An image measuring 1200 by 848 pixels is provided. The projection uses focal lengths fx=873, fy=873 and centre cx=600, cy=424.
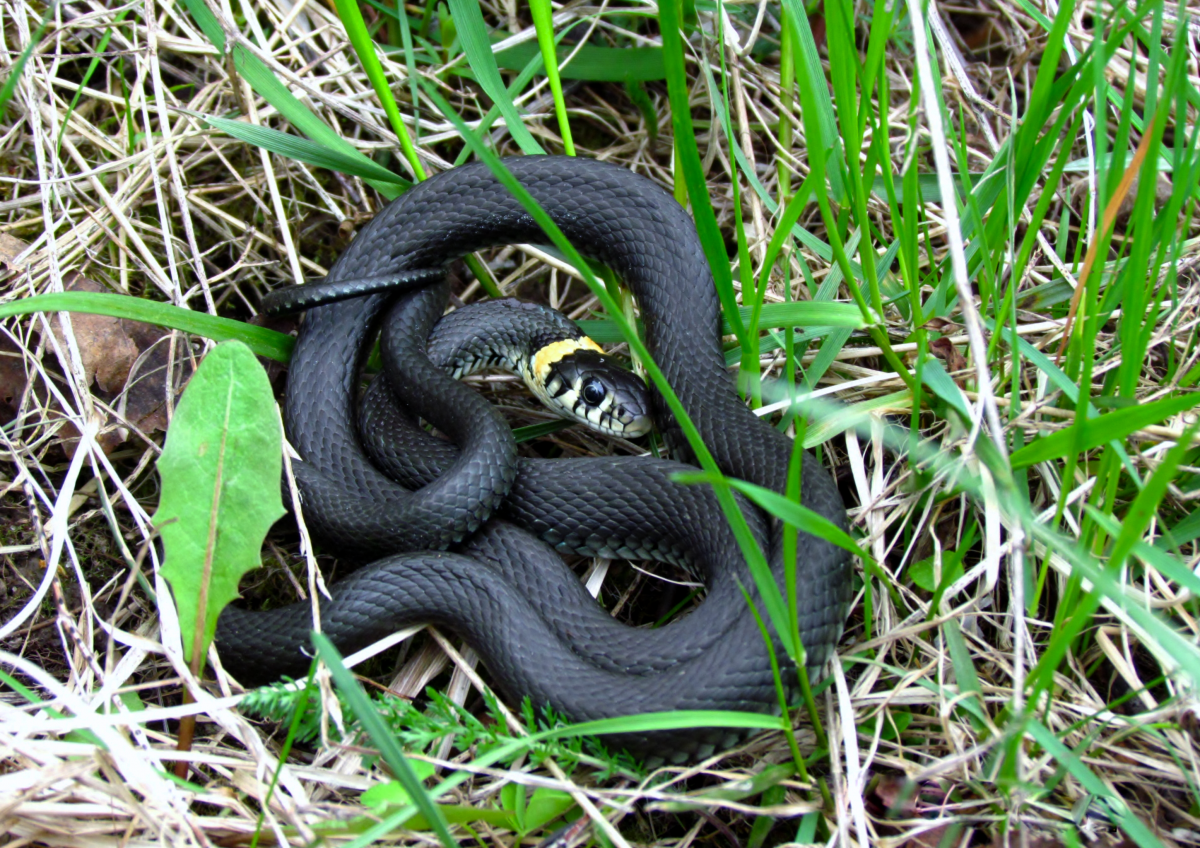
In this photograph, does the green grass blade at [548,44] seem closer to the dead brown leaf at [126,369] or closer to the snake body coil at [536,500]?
the snake body coil at [536,500]

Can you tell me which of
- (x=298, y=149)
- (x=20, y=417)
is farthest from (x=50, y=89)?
(x=20, y=417)

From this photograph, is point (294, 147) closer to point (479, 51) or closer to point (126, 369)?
point (479, 51)

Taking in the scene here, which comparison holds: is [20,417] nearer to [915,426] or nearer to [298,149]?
[298,149]

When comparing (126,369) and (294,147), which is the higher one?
(294,147)

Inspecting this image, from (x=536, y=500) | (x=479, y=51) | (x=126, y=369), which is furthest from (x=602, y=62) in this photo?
(x=126, y=369)

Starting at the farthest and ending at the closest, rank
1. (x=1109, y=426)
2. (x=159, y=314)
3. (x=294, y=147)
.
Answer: (x=294, y=147) → (x=159, y=314) → (x=1109, y=426)

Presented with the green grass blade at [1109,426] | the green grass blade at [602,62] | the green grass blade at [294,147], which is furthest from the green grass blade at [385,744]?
the green grass blade at [602,62]

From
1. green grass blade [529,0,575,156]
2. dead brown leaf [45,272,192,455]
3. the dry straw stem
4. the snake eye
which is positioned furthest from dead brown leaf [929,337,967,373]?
dead brown leaf [45,272,192,455]
